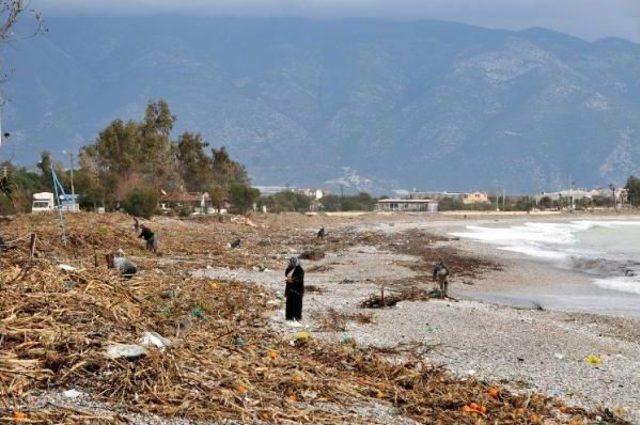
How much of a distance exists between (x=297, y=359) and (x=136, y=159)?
6217 centimetres

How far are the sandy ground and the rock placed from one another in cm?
422

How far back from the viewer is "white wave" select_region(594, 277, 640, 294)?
25.6 m

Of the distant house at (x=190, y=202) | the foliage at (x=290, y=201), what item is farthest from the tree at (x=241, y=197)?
the foliage at (x=290, y=201)

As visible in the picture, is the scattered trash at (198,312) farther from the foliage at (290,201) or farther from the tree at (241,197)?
the foliage at (290,201)

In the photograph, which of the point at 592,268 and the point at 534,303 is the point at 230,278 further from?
the point at 592,268

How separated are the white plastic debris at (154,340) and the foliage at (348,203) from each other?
437 ft

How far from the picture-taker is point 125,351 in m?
7.91

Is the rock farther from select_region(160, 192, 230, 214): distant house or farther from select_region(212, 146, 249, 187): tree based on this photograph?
select_region(212, 146, 249, 187): tree

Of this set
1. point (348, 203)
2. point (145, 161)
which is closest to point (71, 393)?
point (145, 161)

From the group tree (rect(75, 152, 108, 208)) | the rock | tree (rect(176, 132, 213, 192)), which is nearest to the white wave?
the rock

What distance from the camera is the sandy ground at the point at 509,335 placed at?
33.6 feet

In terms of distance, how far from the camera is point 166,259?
81.2 feet

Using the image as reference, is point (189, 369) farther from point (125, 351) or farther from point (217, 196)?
point (217, 196)

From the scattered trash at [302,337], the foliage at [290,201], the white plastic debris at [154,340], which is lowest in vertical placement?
the scattered trash at [302,337]
